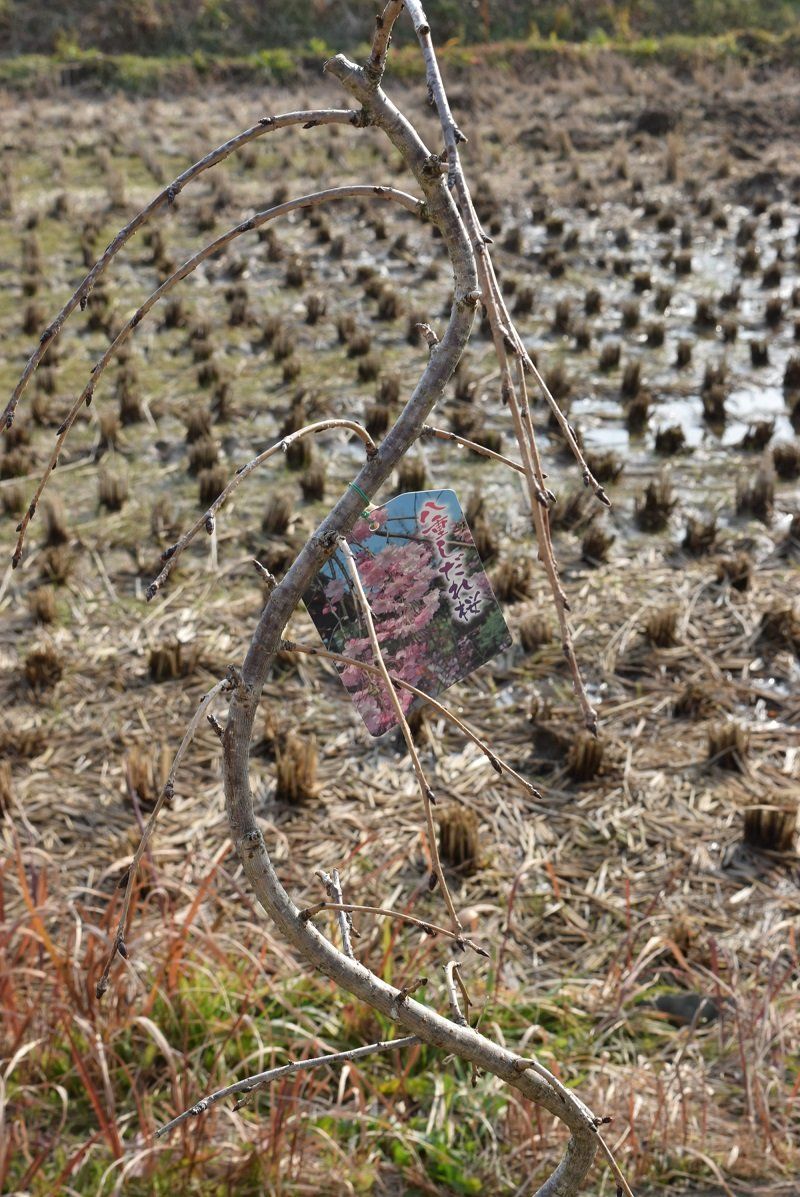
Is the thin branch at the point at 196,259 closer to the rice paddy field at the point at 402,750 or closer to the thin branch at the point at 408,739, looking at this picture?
the thin branch at the point at 408,739

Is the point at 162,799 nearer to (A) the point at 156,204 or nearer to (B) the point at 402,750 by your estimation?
(A) the point at 156,204

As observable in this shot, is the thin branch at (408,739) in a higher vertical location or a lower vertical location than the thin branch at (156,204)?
lower

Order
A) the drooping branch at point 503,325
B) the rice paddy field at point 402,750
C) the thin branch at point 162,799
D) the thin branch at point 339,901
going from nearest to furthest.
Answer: the drooping branch at point 503,325 < the thin branch at point 162,799 < the thin branch at point 339,901 < the rice paddy field at point 402,750

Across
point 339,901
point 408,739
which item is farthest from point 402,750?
point 408,739

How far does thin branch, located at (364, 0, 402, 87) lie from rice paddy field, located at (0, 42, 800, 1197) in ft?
3.54

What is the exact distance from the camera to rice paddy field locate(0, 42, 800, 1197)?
256cm

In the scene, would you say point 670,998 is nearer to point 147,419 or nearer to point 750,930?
point 750,930

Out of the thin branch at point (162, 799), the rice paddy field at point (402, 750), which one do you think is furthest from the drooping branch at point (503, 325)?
the rice paddy field at point (402, 750)

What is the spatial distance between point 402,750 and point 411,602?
2.78 metres

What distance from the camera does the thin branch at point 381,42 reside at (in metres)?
0.92

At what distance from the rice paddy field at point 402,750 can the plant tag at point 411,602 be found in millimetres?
497

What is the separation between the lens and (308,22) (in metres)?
22.0

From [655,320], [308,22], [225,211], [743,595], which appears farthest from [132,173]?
[308,22]

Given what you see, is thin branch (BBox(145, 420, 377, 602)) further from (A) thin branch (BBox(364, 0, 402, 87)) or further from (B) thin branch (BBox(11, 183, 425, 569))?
(A) thin branch (BBox(364, 0, 402, 87))
